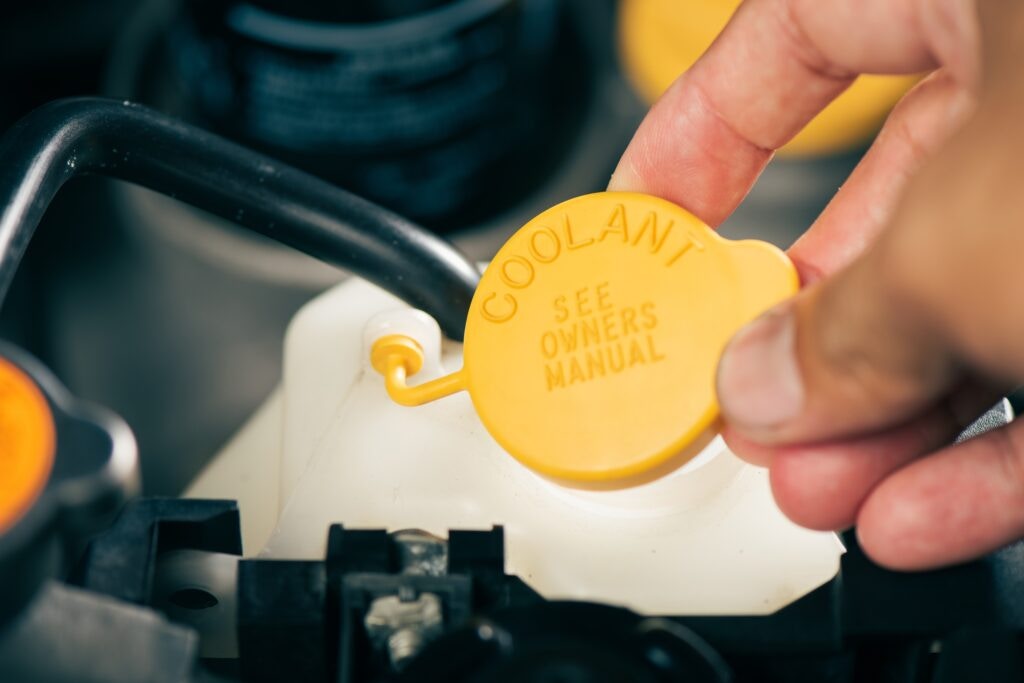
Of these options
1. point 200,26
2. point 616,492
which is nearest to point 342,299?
point 616,492

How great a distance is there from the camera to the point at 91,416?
335mm

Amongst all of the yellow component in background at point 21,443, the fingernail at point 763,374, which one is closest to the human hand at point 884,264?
the fingernail at point 763,374

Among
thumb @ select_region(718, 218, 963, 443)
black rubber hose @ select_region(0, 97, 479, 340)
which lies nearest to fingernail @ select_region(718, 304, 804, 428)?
thumb @ select_region(718, 218, 963, 443)

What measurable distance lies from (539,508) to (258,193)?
0.19 m

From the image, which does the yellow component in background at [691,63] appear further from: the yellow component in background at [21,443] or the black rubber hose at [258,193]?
the yellow component in background at [21,443]

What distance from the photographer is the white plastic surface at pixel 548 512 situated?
0.49m

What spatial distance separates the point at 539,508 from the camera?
1.70 ft

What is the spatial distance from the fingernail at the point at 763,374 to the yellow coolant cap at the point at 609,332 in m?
0.02

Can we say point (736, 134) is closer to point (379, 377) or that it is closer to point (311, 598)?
point (379, 377)

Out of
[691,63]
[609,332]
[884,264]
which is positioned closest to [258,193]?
[609,332]

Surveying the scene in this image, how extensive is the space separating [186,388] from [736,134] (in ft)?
1.60

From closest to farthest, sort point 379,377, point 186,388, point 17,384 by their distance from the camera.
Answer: point 17,384 < point 379,377 < point 186,388

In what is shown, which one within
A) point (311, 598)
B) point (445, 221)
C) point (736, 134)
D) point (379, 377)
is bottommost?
point (311, 598)

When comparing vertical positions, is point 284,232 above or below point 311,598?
above
